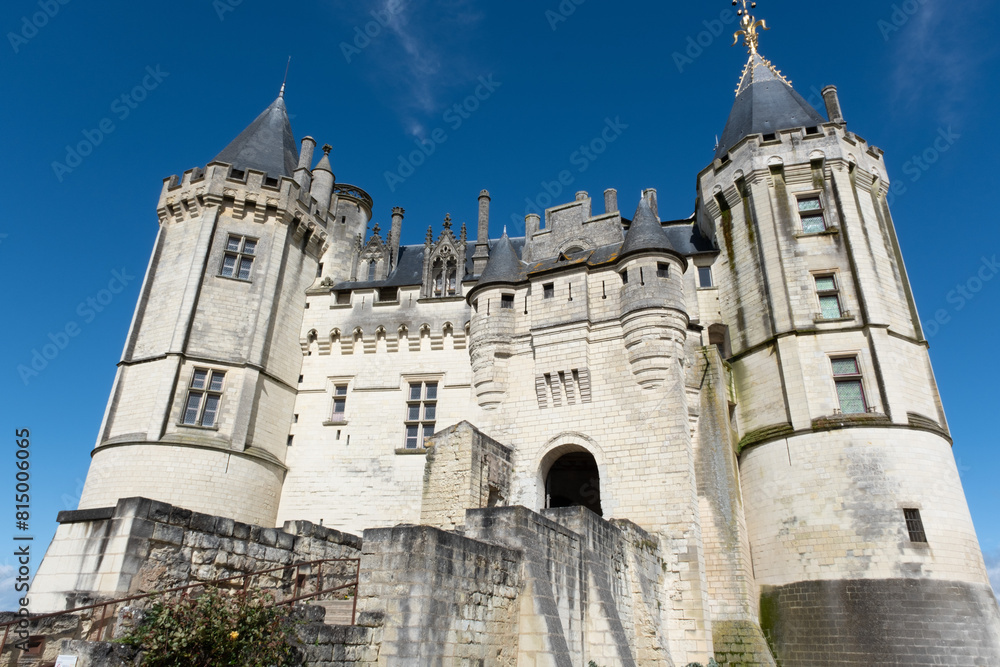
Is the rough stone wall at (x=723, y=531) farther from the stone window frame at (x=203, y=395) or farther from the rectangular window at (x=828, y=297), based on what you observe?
the stone window frame at (x=203, y=395)

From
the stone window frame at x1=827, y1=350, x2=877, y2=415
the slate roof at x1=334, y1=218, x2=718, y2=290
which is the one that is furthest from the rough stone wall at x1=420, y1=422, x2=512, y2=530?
the stone window frame at x1=827, y1=350, x2=877, y2=415

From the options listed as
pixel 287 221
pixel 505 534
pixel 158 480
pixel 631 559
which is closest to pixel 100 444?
pixel 158 480

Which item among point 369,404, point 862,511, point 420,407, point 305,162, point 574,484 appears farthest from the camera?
point 305,162

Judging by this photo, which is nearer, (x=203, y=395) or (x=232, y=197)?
(x=203, y=395)

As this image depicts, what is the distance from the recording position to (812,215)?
56.1 feet

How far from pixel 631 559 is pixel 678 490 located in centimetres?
208

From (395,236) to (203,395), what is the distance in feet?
29.3

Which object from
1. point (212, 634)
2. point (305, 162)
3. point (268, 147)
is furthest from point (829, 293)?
point (268, 147)

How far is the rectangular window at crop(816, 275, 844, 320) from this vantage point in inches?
625

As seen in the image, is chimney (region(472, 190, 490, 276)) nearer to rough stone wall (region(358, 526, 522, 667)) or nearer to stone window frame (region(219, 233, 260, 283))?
stone window frame (region(219, 233, 260, 283))

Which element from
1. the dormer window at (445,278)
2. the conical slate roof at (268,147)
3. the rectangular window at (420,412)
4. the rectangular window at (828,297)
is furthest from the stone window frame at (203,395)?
the rectangular window at (828,297)

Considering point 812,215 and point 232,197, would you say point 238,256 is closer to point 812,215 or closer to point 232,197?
point 232,197

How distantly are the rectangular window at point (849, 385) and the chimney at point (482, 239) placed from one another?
34.3ft

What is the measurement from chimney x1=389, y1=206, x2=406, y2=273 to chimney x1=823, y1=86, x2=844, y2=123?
552 inches
